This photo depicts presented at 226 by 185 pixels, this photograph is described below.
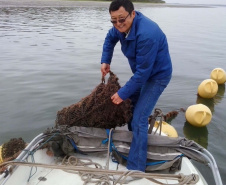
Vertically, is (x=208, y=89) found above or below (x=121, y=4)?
below

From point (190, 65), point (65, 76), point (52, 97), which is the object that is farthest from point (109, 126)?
point (190, 65)

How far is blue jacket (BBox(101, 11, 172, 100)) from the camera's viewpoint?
3238 millimetres

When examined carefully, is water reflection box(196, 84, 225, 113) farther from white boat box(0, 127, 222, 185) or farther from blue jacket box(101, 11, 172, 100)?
blue jacket box(101, 11, 172, 100)

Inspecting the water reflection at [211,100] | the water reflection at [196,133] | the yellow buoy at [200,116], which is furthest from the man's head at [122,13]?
the water reflection at [211,100]

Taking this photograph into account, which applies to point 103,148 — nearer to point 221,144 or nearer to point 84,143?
point 84,143

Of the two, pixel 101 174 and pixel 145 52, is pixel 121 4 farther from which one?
pixel 101 174

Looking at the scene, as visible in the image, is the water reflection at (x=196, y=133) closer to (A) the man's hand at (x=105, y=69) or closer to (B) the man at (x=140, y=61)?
(B) the man at (x=140, y=61)

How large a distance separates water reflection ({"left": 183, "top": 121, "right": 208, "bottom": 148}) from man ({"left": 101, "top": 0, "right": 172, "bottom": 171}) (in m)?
3.30

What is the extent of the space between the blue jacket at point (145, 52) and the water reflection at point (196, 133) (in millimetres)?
3578

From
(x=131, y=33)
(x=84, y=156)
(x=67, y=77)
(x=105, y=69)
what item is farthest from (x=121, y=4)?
(x=67, y=77)

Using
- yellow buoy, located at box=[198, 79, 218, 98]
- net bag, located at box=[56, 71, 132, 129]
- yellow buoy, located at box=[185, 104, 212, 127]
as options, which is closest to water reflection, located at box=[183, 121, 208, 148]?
yellow buoy, located at box=[185, 104, 212, 127]

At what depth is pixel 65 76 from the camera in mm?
10914

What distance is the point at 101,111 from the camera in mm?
4098

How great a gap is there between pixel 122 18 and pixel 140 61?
57 centimetres
